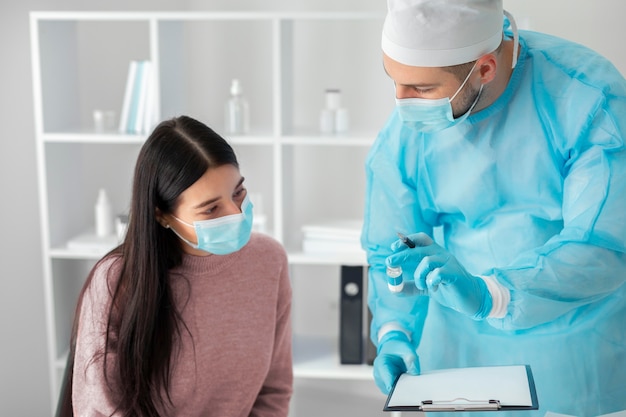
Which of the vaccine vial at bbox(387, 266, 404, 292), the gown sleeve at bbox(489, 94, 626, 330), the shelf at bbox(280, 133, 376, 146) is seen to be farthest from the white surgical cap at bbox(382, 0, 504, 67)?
the shelf at bbox(280, 133, 376, 146)

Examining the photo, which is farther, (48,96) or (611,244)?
(48,96)

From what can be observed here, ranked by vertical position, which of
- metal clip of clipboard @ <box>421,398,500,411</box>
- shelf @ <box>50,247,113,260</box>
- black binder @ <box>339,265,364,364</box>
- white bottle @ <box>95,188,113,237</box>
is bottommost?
black binder @ <box>339,265,364,364</box>

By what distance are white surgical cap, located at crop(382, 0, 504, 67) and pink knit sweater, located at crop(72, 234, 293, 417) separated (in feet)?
2.17

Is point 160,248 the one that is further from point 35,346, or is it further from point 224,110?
point 35,346

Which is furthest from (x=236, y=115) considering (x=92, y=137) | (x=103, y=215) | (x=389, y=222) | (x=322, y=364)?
(x=389, y=222)

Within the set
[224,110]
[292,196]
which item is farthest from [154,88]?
[292,196]

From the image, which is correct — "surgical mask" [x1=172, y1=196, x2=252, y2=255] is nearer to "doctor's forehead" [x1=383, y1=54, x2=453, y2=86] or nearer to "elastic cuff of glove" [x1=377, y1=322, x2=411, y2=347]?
"elastic cuff of glove" [x1=377, y1=322, x2=411, y2=347]

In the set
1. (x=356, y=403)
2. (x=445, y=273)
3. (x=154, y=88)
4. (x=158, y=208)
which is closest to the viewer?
(x=445, y=273)

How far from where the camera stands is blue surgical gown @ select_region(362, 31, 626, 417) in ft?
4.42

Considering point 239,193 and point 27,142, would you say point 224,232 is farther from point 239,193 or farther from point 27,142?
point 27,142

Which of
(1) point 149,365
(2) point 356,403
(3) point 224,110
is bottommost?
(2) point 356,403

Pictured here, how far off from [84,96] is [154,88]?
0.46 meters

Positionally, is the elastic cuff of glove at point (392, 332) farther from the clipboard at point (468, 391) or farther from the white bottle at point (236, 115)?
Answer: the white bottle at point (236, 115)

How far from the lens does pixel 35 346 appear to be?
3098 millimetres
